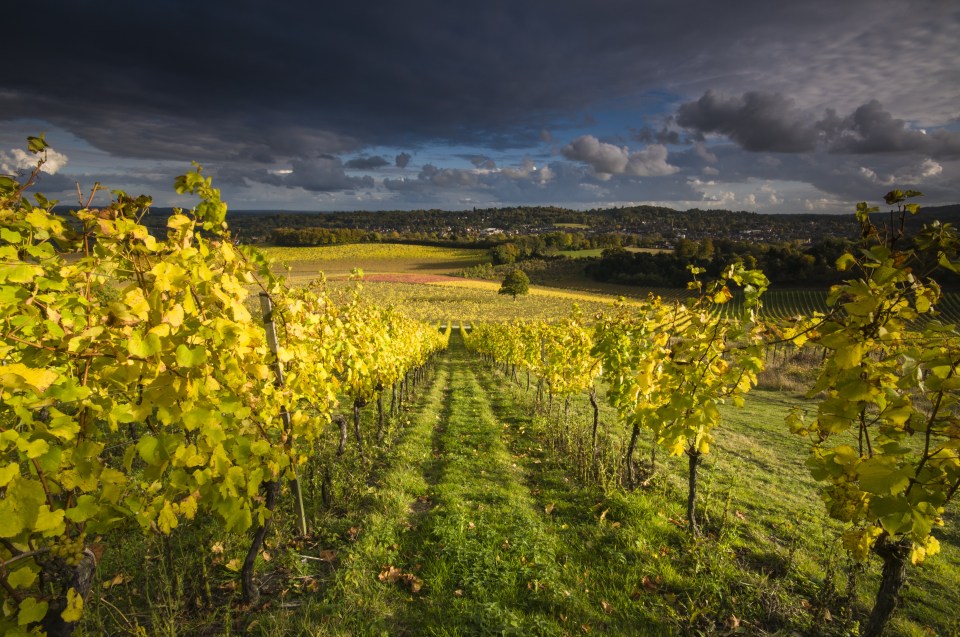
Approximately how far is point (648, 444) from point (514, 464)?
3757 millimetres

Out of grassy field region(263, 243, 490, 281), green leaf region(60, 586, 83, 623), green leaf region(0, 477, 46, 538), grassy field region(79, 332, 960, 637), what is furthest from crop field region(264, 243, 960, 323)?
green leaf region(0, 477, 46, 538)

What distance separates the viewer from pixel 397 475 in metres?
7.35

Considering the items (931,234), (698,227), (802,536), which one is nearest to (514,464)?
(802,536)

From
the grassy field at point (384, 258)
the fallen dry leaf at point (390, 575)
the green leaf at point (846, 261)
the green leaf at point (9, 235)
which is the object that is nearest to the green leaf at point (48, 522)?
the green leaf at point (9, 235)

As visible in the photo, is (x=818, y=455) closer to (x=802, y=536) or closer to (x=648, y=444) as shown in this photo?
(x=802, y=536)

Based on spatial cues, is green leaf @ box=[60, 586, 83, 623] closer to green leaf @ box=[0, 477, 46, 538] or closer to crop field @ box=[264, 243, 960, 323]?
green leaf @ box=[0, 477, 46, 538]

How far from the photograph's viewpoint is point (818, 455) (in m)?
3.00

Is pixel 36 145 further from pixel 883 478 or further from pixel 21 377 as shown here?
pixel 883 478

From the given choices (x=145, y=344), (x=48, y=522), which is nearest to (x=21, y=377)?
(x=145, y=344)

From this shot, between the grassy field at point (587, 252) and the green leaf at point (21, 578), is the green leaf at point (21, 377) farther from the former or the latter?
the grassy field at point (587, 252)

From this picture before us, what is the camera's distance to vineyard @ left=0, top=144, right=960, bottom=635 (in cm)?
218

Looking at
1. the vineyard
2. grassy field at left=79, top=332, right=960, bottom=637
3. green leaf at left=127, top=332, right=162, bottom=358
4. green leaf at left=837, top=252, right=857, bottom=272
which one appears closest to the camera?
green leaf at left=127, top=332, right=162, bottom=358

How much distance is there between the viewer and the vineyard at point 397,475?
85.7 inches

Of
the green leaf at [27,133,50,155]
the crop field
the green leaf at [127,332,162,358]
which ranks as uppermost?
the green leaf at [27,133,50,155]
